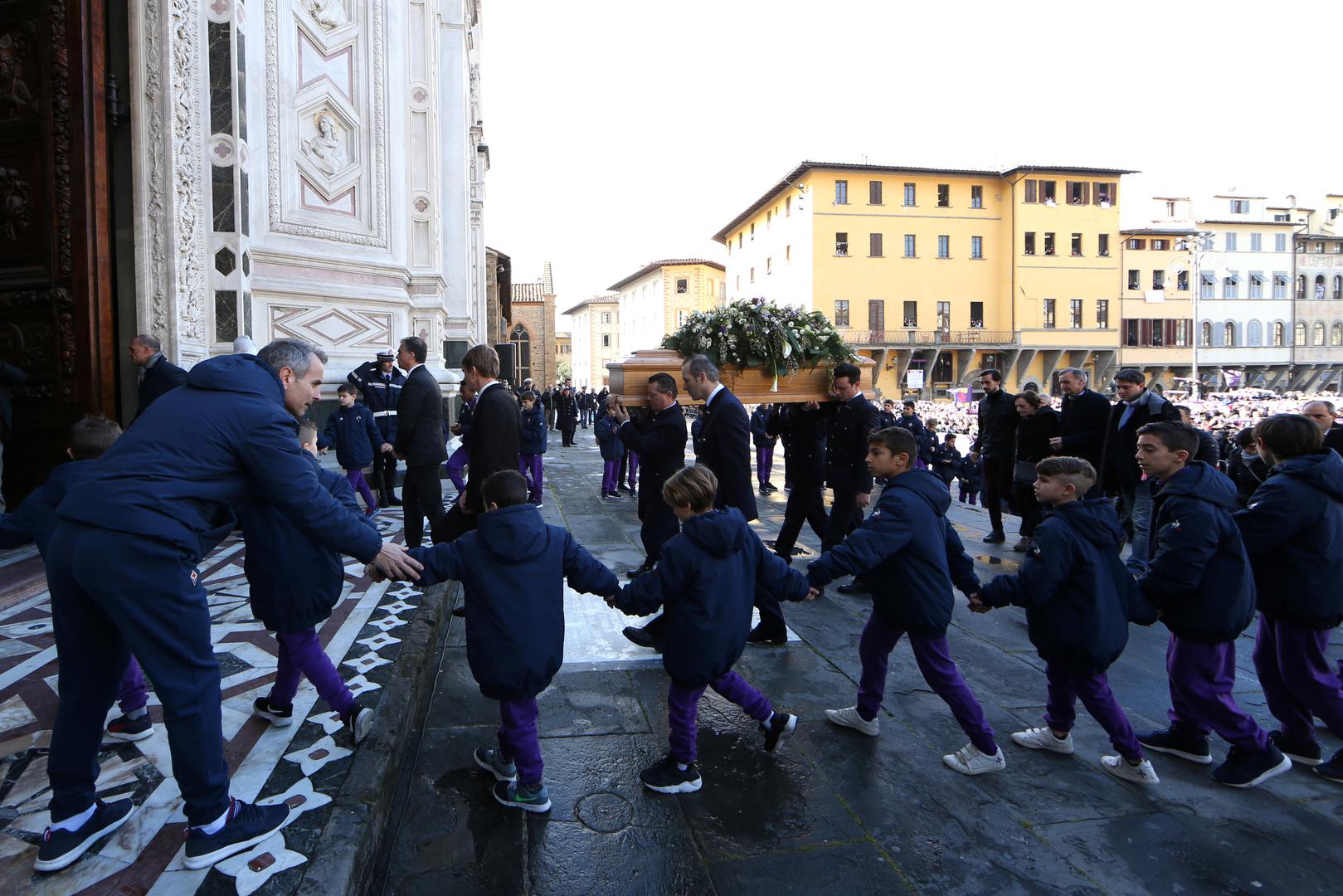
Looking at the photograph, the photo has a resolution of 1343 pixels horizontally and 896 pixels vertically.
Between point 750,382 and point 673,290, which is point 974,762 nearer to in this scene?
point 750,382

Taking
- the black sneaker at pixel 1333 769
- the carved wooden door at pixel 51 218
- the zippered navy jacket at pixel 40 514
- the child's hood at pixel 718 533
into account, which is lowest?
the black sneaker at pixel 1333 769

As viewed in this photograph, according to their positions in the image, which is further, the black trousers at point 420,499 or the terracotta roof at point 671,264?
the terracotta roof at point 671,264

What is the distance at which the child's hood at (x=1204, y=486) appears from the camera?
132 inches

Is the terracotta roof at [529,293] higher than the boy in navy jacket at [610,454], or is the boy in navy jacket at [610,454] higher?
the terracotta roof at [529,293]

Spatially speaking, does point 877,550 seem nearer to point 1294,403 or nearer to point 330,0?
point 330,0

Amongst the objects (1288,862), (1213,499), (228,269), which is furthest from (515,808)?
(228,269)

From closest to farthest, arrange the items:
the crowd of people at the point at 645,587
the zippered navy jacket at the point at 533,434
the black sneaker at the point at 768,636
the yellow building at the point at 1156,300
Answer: the crowd of people at the point at 645,587 → the black sneaker at the point at 768,636 → the zippered navy jacket at the point at 533,434 → the yellow building at the point at 1156,300

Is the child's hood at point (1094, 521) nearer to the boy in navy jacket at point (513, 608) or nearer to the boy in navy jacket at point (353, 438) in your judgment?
the boy in navy jacket at point (513, 608)

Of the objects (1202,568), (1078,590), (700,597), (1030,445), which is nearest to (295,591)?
(700,597)

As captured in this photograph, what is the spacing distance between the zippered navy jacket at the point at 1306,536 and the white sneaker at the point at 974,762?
146cm

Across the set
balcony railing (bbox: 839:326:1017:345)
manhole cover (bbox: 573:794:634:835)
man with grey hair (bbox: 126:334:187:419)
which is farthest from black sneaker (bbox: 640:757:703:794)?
balcony railing (bbox: 839:326:1017:345)

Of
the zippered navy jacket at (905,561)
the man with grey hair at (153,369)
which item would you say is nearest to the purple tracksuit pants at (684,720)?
the zippered navy jacket at (905,561)

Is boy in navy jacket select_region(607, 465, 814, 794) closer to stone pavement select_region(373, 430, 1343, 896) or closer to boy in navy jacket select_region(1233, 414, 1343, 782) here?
stone pavement select_region(373, 430, 1343, 896)

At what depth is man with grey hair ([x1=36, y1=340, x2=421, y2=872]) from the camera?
2309 millimetres
